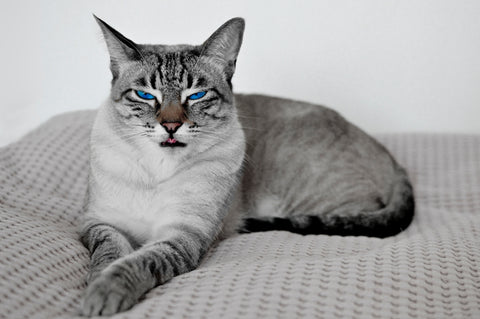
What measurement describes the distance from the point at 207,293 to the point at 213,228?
57 cm

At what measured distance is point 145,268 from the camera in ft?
5.94

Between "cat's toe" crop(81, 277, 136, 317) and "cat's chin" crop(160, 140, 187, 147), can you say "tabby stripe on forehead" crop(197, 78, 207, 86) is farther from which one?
"cat's toe" crop(81, 277, 136, 317)

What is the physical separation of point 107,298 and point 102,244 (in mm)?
485

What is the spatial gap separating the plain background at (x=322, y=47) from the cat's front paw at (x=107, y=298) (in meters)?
2.57

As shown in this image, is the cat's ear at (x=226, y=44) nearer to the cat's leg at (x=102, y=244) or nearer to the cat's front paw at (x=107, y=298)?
the cat's leg at (x=102, y=244)

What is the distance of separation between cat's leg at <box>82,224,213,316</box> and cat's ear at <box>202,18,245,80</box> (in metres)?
0.69

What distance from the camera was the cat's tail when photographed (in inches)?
98.9

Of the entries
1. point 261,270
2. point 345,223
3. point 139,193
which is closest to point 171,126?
point 139,193

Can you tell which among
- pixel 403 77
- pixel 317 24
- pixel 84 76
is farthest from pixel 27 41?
pixel 403 77

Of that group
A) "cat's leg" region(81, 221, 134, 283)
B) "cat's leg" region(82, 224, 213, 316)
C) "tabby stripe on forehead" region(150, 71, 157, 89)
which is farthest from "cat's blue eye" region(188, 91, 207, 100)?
"cat's leg" region(81, 221, 134, 283)

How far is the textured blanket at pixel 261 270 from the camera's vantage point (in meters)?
1.64

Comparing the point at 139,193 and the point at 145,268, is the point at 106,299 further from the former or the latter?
the point at 139,193

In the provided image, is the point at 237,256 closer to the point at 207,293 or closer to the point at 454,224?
the point at 207,293

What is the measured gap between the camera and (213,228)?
2.26 metres
